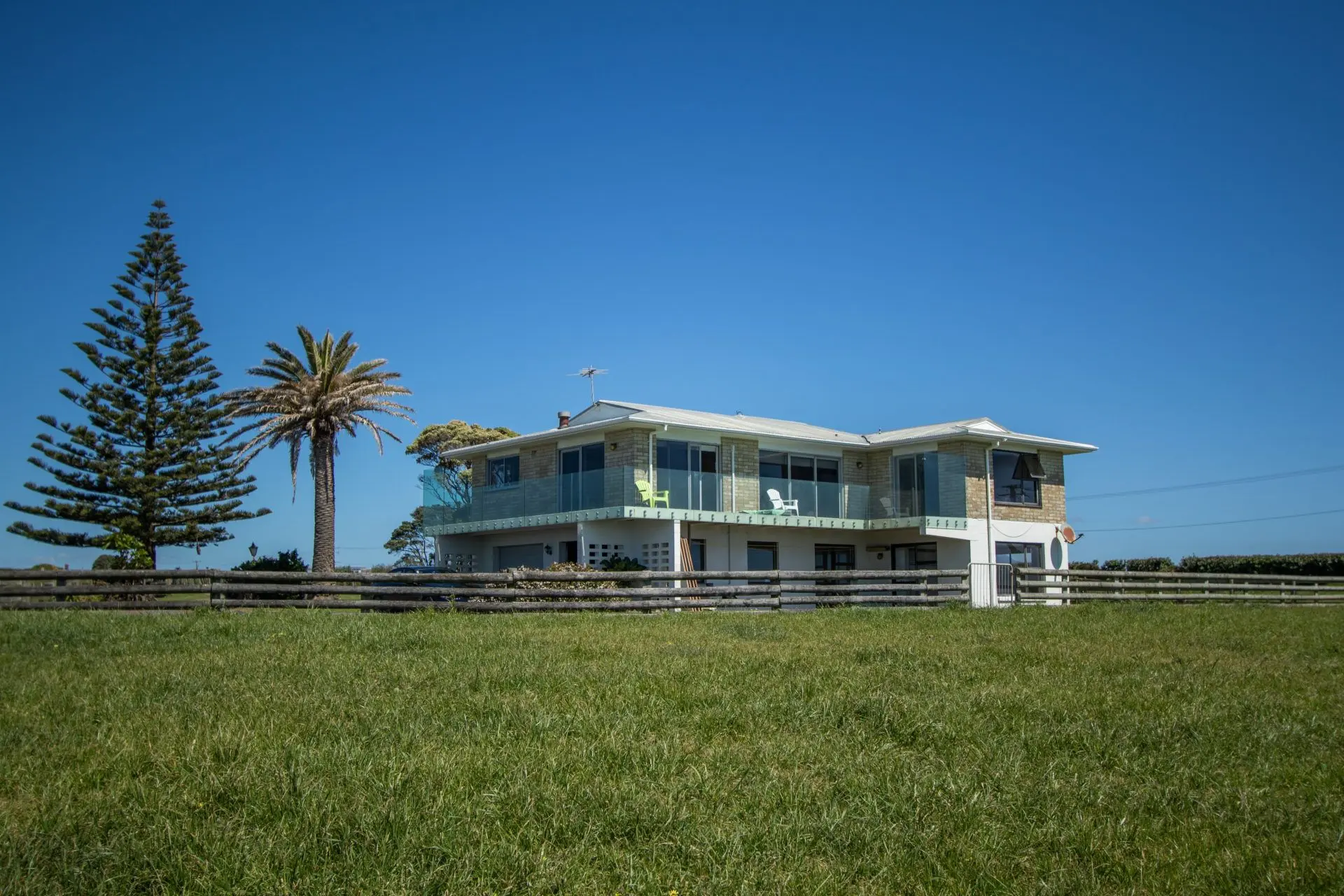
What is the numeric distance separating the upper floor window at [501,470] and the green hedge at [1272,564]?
81.8 feet

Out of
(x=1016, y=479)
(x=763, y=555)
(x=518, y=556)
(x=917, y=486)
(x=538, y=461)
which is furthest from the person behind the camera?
(x=1016, y=479)

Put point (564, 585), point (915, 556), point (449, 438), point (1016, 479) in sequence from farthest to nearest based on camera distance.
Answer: point (449, 438), point (1016, 479), point (915, 556), point (564, 585)

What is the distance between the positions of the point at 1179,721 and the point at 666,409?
2673cm

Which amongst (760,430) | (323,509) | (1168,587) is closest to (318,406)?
(323,509)

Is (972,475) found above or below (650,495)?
above

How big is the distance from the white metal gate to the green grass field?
14.5 meters

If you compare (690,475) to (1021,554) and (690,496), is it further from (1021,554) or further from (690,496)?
(1021,554)

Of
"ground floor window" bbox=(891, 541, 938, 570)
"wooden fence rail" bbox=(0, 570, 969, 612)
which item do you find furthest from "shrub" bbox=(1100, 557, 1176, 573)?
"wooden fence rail" bbox=(0, 570, 969, 612)

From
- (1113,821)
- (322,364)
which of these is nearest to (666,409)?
(322,364)

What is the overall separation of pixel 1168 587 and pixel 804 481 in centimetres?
1045

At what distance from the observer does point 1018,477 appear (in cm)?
3500

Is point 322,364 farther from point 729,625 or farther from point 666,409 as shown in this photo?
point 729,625

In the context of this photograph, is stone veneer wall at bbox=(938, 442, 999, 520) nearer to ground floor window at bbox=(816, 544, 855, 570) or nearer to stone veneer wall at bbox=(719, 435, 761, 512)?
ground floor window at bbox=(816, 544, 855, 570)

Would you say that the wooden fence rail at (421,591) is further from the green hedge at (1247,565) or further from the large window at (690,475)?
the green hedge at (1247,565)
